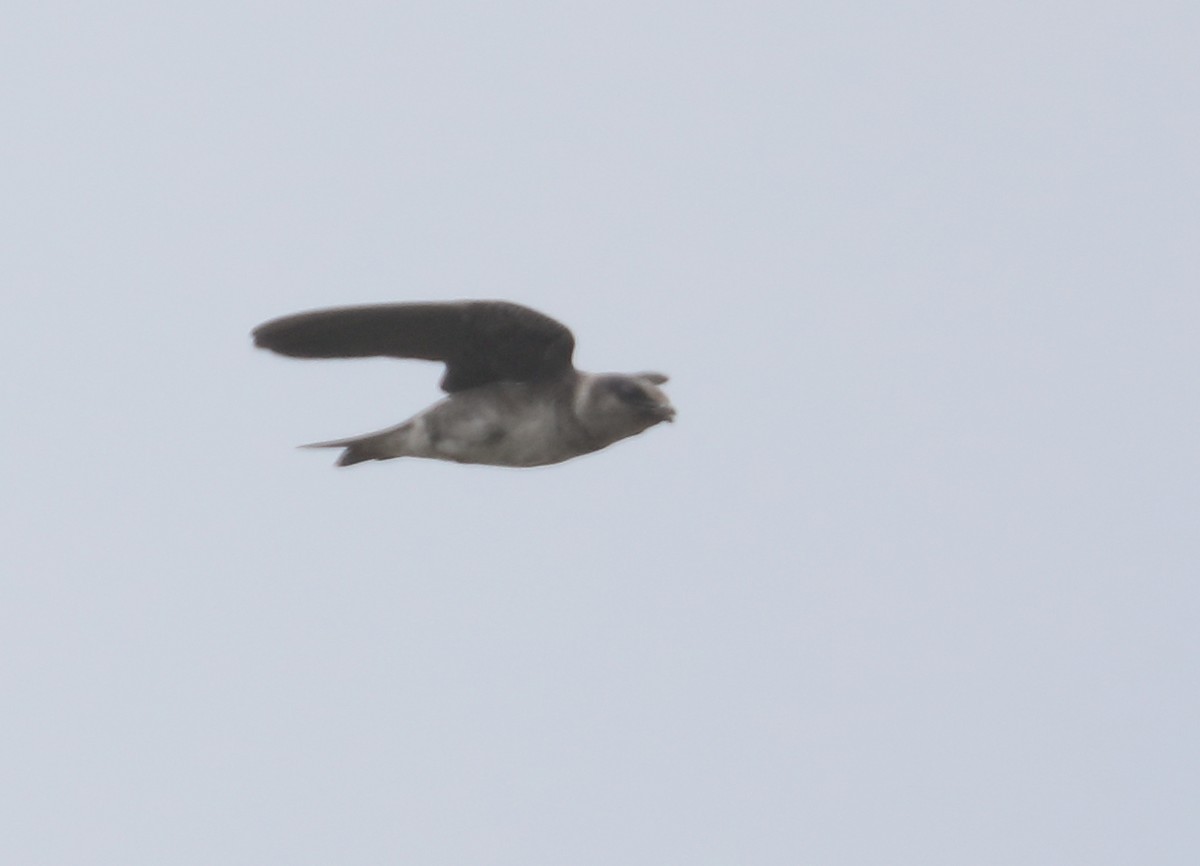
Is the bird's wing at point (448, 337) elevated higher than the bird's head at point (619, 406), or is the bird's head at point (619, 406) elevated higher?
the bird's wing at point (448, 337)

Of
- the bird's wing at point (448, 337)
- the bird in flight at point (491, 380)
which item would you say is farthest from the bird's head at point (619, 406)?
the bird's wing at point (448, 337)

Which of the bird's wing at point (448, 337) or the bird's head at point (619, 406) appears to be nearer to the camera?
the bird's wing at point (448, 337)

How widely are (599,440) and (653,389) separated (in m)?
0.48

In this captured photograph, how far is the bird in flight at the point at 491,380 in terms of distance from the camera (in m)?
11.4

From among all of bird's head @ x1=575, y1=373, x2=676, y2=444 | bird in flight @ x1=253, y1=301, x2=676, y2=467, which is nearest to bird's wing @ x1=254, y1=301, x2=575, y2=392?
bird in flight @ x1=253, y1=301, x2=676, y2=467

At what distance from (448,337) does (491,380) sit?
47 centimetres

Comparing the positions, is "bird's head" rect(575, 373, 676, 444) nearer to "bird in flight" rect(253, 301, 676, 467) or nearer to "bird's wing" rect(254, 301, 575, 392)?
"bird in flight" rect(253, 301, 676, 467)

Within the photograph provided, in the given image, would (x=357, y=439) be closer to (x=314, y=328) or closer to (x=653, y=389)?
(x=314, y=328)

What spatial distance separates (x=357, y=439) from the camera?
40.5 ft

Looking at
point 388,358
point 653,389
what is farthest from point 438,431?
point 653,389

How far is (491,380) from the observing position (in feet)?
39.4

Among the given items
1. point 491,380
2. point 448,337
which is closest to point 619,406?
point 491,380

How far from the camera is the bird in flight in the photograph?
11406 mm

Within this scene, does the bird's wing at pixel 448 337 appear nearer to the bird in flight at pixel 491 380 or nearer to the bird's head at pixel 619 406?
the bird in flight at pixel 491 380
